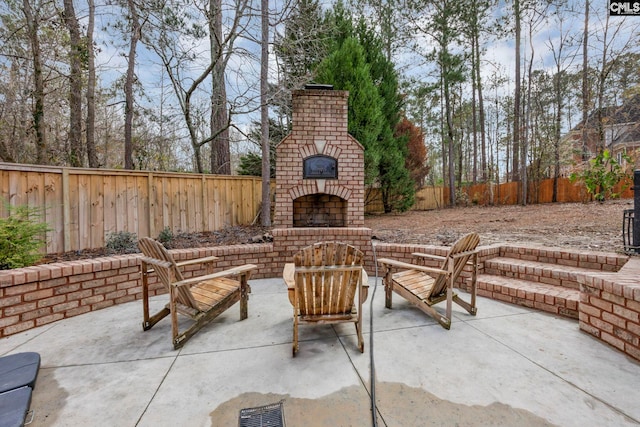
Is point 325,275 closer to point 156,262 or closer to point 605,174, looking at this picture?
point 156,262

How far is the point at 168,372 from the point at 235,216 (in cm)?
517

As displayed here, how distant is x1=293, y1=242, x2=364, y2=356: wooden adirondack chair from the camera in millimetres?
2021

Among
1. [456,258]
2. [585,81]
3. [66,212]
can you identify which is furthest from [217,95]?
[585,81]

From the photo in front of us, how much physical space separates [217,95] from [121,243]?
4.46 m

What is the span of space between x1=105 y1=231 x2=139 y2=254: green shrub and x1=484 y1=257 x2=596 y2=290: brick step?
522 centimetres

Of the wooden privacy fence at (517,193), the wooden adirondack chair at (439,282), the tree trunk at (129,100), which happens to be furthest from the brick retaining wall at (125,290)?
the wooden privacy fence at (517,193)

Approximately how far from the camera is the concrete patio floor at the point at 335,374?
4.89 ft

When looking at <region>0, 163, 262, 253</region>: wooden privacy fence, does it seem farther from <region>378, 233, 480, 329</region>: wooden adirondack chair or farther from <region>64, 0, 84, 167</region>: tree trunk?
<region>378, 233, 480, 329</region>: wooden adirondack chair

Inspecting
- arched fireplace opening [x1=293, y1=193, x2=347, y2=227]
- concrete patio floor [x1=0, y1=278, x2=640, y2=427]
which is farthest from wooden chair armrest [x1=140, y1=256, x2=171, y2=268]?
arched fireplace opening [x1=293, y1=193, x2=347, y2=227]

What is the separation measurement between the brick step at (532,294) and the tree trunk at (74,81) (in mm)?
9301

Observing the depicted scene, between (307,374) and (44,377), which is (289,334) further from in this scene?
(44,377)

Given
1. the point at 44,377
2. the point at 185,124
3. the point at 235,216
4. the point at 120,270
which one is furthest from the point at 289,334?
the point at 185,124

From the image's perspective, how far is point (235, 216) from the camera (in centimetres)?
683

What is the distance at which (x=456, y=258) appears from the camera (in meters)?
2.51
